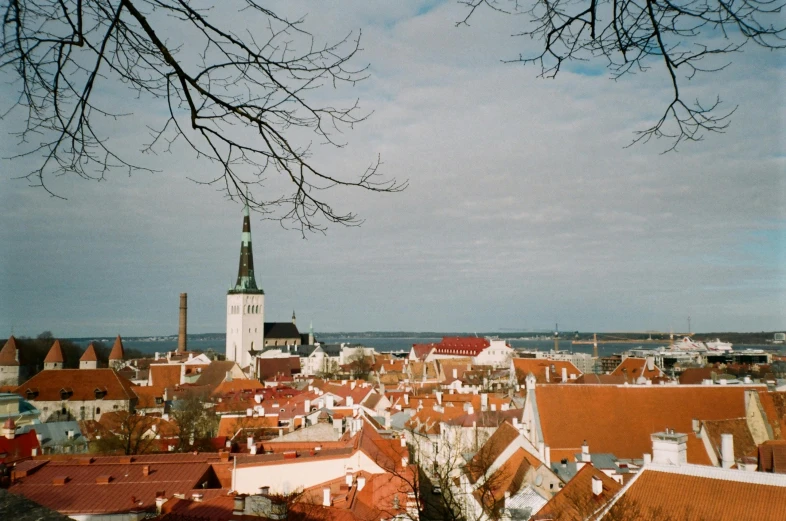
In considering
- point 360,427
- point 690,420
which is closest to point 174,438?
point 360,427

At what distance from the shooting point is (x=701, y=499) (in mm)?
9914

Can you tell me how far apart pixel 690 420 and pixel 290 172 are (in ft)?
71.7

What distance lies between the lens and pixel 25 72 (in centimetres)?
303

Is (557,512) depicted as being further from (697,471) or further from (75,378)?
(75,378)

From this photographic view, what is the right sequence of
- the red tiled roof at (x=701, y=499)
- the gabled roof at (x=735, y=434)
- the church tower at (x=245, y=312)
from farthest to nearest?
the church tower at (x=245, y=312) → the gabled roof at (x=735, y=434) → the red tiled roof at (x=701, y=499)

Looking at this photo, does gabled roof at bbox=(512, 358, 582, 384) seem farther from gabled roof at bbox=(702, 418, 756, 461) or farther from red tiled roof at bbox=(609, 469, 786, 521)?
red tiled roof at bbox=(609, 469, 786, 521)

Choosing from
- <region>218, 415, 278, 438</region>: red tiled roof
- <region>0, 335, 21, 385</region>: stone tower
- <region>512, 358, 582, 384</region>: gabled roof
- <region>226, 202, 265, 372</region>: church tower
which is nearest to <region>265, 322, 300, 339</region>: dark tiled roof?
<region>226, 202, 265, 372</region>: church tower

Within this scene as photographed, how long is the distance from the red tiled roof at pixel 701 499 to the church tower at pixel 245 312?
8275cm

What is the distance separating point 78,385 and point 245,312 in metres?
49.3

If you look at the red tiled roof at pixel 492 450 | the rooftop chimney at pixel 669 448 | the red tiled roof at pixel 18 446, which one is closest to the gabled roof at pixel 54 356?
the red tiled roof at pixel 18 446

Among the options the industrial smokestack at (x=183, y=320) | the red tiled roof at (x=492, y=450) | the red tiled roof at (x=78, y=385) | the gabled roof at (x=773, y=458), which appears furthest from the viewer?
the industrial smokestack at (x=183, y=320)

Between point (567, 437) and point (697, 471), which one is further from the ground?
point (697, 471)

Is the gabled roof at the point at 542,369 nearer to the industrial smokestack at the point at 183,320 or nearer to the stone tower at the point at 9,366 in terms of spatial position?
the stone tower at the point at 9,366

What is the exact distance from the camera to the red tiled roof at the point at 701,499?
30.6 ft
